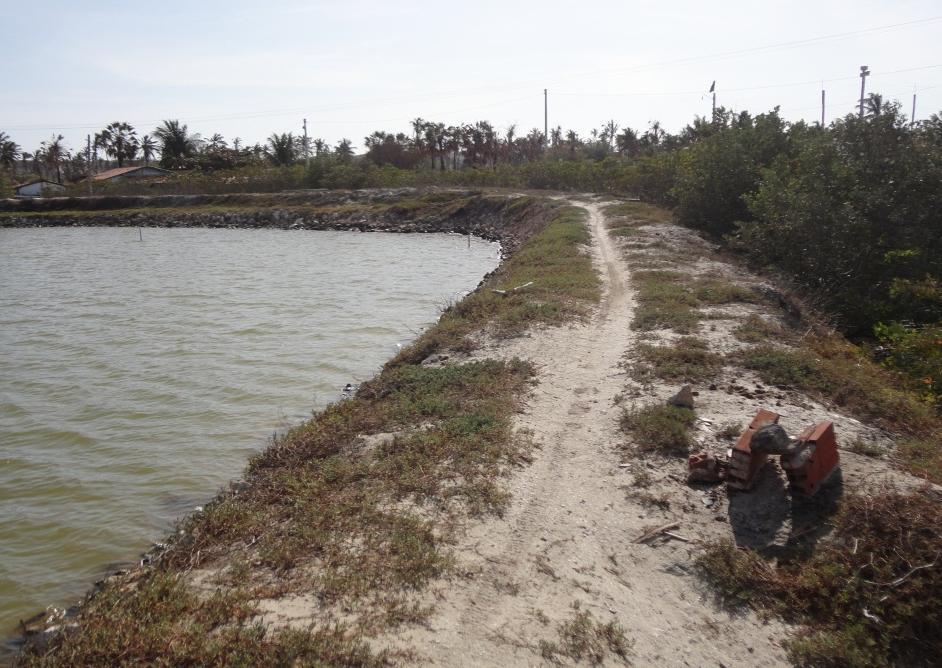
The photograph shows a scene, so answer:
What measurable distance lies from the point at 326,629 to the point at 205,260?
33.2 m

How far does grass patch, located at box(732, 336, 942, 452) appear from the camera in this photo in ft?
25.7

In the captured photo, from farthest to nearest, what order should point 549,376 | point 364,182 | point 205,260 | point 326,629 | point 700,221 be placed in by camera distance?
point 364,182, point 205,260, point 700,221, point 549,376, point 326,629

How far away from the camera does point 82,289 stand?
2500cm

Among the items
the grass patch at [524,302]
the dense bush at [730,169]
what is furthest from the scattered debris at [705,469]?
the dense bush at [730,169]

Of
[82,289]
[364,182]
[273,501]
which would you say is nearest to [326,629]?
[273,501]

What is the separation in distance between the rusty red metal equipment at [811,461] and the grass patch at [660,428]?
1421mm

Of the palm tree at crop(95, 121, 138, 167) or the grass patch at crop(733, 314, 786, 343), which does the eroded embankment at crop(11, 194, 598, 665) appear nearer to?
the grass patch at crop(733, 314, 786, 343)

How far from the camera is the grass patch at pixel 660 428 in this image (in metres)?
7.37

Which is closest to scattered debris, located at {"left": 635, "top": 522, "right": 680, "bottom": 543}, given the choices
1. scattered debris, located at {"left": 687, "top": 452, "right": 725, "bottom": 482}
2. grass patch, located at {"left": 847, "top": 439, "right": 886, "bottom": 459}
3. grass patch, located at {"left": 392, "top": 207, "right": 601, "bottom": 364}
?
scattered debris, located at {"left": 687, "top": 452, "right": 725, "bottom": 482}

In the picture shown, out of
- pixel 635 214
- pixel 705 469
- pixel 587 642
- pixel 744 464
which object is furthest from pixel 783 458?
pixel 635 214

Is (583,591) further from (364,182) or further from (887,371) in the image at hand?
(364,182)

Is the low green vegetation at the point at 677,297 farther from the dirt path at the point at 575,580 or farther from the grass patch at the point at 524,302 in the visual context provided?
the dirt path at the point at 575,580

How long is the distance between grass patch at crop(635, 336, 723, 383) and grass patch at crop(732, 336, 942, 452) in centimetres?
54

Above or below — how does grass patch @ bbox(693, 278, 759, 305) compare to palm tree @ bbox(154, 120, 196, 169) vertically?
below
